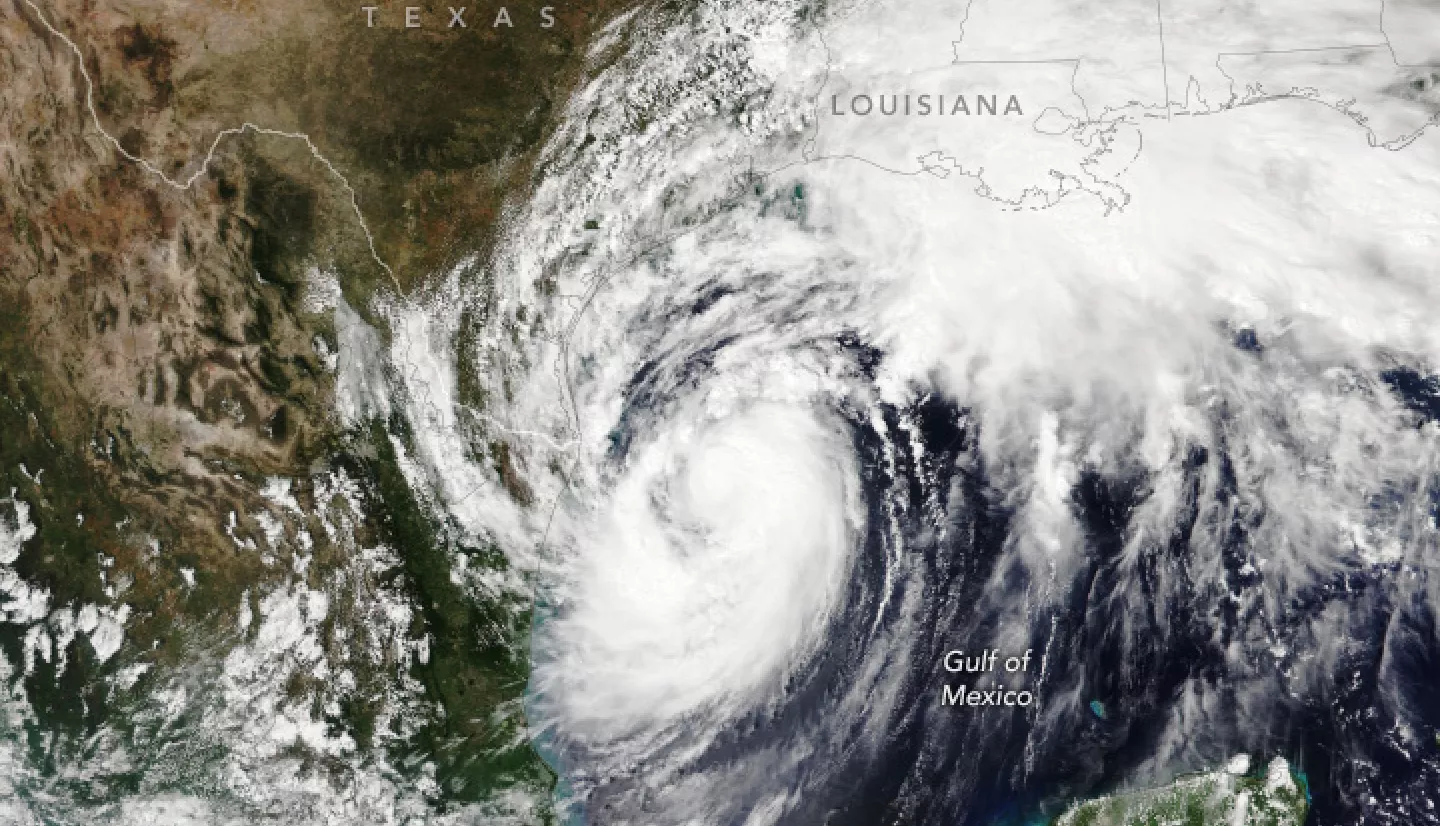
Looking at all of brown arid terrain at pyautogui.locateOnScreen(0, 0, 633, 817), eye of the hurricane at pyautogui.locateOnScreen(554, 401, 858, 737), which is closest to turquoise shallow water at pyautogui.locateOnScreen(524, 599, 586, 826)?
eye of the hurricane at pyautogui.locateOnScreen(554, 401, 858, 737)

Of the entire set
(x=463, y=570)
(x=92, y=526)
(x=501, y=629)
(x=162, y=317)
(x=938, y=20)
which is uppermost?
(x=938, y=20)

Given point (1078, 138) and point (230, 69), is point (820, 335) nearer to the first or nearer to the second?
point (1078, 138)

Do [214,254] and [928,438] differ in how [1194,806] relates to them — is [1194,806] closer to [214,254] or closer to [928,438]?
[928,438]

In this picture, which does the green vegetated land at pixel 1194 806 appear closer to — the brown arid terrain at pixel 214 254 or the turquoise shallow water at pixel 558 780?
the turquoise shallow water at pixel 558 780

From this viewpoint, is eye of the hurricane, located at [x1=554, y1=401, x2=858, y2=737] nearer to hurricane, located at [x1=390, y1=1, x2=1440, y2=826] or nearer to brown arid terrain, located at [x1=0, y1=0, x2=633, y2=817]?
hurricane, located at [x1=390, y1=1, x2=1440, y2=826]

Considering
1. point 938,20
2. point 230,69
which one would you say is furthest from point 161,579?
point 938,20

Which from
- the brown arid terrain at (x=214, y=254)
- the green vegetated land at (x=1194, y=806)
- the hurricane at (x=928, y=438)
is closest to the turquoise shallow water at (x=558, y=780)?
the hurricane at (x=928, y=438)

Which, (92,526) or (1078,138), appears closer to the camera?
(1078,138)
